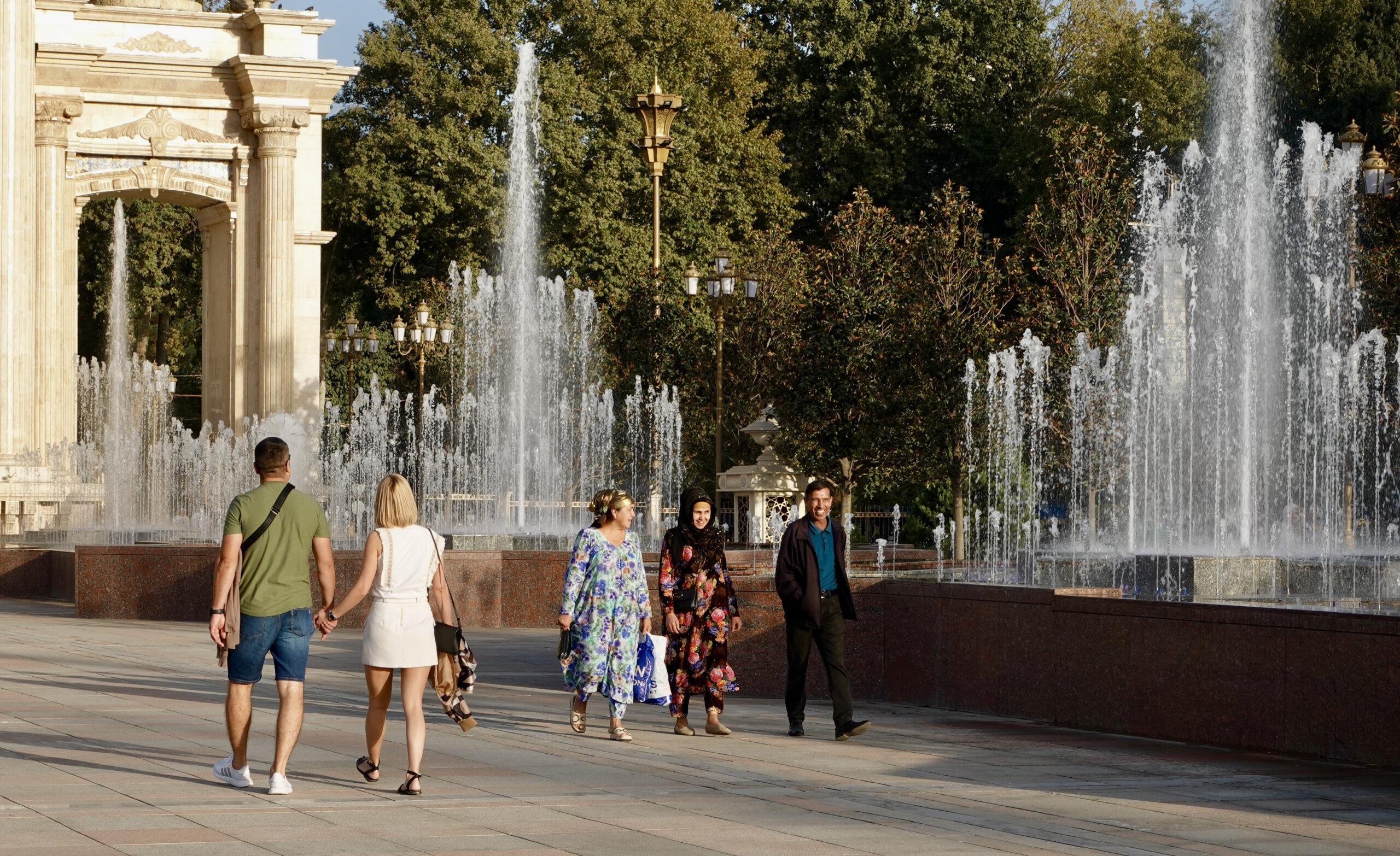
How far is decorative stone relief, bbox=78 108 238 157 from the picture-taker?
39156 millimetres

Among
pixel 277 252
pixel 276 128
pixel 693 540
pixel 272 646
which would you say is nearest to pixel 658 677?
pixel 693 540

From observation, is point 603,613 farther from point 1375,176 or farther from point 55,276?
point 55,276

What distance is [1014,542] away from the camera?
30.1 metres

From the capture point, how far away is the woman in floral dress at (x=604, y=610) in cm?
1148

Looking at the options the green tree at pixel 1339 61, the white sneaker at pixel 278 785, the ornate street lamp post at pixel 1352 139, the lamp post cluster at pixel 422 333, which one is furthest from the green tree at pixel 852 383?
the white sneaker at pixel 278 785

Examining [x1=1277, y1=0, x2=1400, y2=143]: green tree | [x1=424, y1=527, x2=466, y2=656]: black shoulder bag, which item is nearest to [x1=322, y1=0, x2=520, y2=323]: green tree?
[x1=1277, y1=0, x2=1400, y2=143]: green tree

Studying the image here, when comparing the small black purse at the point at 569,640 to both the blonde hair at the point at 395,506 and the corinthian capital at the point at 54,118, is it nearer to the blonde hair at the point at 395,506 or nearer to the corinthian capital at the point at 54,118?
the blonde hair at the point at 395,506

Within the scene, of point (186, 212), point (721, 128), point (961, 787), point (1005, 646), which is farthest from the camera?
point (186, 212)

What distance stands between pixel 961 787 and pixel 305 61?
3304 cm

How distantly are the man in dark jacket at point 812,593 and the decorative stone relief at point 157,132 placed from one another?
99.2ft

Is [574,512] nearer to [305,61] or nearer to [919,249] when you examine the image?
[919,249]

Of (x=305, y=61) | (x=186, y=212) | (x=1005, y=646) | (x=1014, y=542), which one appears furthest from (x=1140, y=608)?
(x=186, y=212)

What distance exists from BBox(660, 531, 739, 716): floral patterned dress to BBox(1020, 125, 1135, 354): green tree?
20.7 m

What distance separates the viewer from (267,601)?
9047 mm
